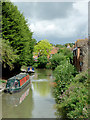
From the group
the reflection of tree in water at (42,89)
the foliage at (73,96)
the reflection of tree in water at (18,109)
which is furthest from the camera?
the reflection of tree in water at (42,89)

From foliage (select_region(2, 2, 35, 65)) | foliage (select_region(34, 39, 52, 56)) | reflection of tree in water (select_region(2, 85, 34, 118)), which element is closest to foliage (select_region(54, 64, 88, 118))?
reflection of tree in water (select_region(2, 85, 34, 118))

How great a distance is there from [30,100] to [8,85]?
4230 mm

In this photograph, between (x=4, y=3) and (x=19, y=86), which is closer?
(x=19, y=86)

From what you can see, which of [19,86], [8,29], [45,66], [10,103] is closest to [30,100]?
[10,103]

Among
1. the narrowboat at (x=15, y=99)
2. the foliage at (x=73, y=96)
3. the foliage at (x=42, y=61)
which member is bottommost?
the narrowboat at (x=15, y=99)

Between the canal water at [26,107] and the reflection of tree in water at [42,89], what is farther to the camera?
the reflection of tree in water at [42,89]

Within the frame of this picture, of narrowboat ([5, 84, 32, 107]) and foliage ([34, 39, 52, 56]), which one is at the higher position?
foliage ([34, 39, 52, 56])

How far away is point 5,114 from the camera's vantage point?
12.5 metres

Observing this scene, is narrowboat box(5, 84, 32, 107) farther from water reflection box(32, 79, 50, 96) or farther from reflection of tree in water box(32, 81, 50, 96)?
reflection of tree in water box(32, 81, 50, 96)

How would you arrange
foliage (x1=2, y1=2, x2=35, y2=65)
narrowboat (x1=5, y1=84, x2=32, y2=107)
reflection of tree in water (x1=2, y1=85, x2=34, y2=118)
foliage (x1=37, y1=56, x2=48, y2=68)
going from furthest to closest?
foliage (x1=37, y1=56, x2=48, y2=68) → foliage (x1=2, y1=2, x2=35, y2=65) → narrowboat (x1=5, y1=84, x2=32, y2=107) → reflection of tree in water (x1=2, y1=85, x2=34, y2=118)

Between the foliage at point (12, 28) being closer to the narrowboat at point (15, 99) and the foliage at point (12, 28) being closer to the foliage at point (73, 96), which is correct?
the narrowboat at point (15, 99)

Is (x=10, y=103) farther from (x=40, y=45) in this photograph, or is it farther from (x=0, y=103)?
(x=40, y=45)

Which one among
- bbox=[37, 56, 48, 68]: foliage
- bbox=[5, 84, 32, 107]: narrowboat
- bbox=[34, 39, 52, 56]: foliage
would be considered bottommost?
bbox=[5, 84, 32, 107]: narrowboat

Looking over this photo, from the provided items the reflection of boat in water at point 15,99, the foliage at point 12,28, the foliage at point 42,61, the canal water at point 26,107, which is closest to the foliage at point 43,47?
the foliage at point 42,61
